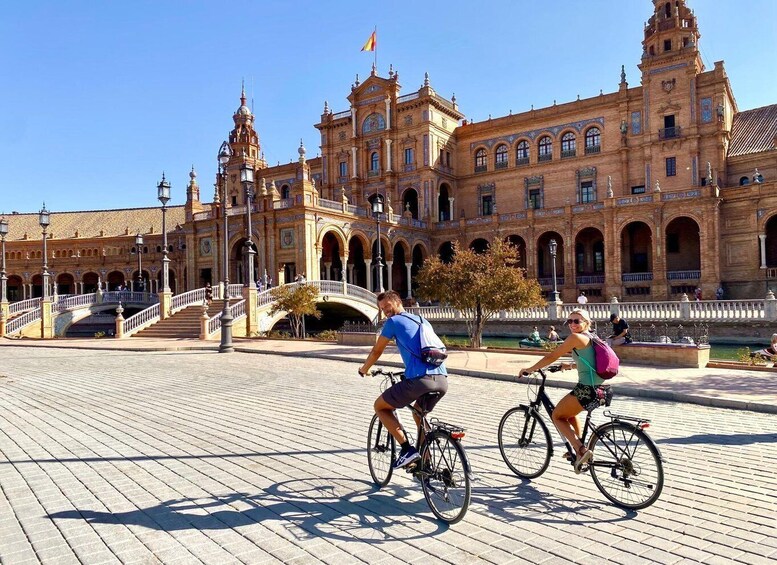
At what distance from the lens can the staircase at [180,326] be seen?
90.6 feet

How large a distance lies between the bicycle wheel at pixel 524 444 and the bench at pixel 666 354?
9554 mm

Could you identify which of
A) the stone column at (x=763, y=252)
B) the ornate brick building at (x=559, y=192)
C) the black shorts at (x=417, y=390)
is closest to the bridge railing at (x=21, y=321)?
the ornate brick building at (x=559, y=192)

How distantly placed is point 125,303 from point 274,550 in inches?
1532

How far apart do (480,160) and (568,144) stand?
785 cm

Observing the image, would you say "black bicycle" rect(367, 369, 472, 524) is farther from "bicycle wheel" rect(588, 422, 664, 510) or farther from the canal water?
the canal water

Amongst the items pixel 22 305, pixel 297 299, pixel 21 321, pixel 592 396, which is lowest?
pixel 592 396

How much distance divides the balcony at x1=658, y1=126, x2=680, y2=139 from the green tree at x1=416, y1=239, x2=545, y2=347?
2819 cm

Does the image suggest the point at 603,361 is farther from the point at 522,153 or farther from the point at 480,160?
the point at 480,160

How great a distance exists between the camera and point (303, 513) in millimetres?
4605

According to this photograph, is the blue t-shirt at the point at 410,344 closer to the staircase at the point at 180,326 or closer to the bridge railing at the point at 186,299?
the staircase at the point at 180,326

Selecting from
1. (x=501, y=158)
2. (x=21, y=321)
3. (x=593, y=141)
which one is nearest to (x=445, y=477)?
(x=21, y=321)

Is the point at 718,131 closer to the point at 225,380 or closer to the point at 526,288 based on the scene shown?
the point at 526,288

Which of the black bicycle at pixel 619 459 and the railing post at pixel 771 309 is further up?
the railing post at pixel 771 309

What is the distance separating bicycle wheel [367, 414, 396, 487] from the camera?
203 inches
